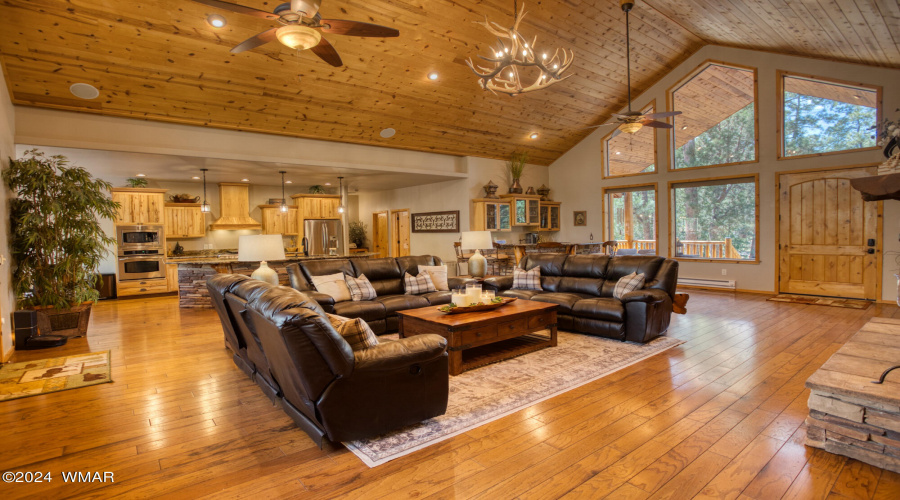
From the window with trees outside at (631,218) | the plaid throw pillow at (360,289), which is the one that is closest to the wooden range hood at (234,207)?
the plaid throw pillow at (360,289)

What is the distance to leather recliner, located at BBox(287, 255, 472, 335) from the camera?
4.92 metres

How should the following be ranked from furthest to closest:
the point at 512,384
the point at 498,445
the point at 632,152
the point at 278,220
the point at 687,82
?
the point at 278,220 → the point at 632,152 → the point at 687,82 → the point at 512,384 → the point at 498,445

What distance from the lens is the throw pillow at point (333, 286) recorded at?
202 inches

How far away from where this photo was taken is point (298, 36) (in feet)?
10.1

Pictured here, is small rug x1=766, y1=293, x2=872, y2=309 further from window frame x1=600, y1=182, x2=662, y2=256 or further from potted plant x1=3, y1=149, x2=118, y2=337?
potted plant x1=3, y1=149, x2=118, y2=337

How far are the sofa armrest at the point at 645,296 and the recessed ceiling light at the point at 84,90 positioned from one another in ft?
20.9

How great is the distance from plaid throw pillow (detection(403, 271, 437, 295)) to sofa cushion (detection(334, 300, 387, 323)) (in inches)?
24.7

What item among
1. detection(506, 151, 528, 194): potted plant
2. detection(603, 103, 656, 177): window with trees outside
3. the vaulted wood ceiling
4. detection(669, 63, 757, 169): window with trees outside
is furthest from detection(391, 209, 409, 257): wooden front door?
detection(669, 63, 757, 169): window with trees outside

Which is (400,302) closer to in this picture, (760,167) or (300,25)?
(300,25)

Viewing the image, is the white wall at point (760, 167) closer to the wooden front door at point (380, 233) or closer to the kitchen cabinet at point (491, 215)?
the kitchen cabinet at point (491, 215)

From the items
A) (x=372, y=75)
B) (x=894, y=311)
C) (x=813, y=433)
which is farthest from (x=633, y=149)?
(x=813, y=433)

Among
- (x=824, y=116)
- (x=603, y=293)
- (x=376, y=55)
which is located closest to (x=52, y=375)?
(x=376, y=55)

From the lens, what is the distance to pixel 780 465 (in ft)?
7.39

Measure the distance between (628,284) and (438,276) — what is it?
7.78 ft
